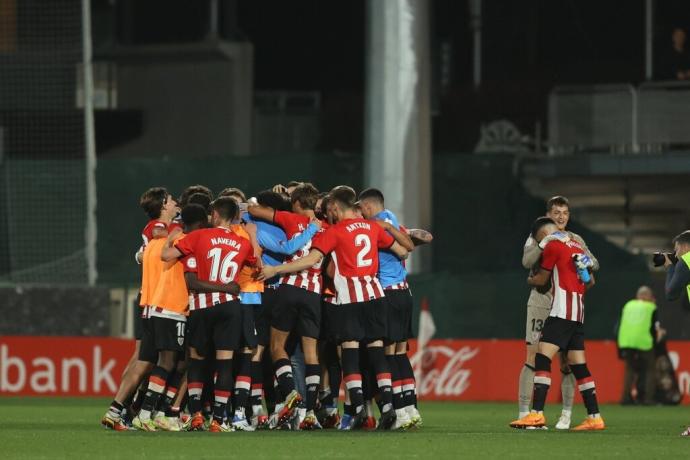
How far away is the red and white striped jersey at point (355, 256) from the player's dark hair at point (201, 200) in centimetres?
97

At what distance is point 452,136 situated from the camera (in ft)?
105

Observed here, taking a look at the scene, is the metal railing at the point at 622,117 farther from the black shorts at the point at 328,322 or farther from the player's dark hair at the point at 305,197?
the black shorts at the point at 328,322

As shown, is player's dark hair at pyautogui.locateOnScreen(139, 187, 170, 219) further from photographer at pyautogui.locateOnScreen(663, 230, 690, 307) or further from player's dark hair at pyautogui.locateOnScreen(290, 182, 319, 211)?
photographer at pyautogui.locateOnScreen(663, 230, 690, 307)

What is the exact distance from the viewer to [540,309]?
15094mm

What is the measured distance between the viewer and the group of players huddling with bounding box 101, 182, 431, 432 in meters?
14.1

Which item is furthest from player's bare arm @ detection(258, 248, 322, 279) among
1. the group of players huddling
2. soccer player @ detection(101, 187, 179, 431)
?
soccer player @ detection(101, 187, 179, 431)

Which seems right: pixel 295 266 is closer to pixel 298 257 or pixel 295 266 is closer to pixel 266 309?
pixel 298 257

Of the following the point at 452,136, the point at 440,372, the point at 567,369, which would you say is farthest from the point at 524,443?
the point at 452,136

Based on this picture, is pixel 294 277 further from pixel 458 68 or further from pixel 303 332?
pixel 458 68

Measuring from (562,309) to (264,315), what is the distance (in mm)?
2502

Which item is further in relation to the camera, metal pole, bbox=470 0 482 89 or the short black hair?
metal pole, bbox=470 0 482 89

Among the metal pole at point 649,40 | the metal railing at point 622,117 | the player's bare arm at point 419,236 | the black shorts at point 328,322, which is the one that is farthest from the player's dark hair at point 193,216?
the metal pole at point 649,40

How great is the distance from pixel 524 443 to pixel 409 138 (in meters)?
12.9

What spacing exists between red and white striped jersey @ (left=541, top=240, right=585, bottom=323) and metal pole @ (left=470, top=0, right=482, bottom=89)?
1913 centimetres
